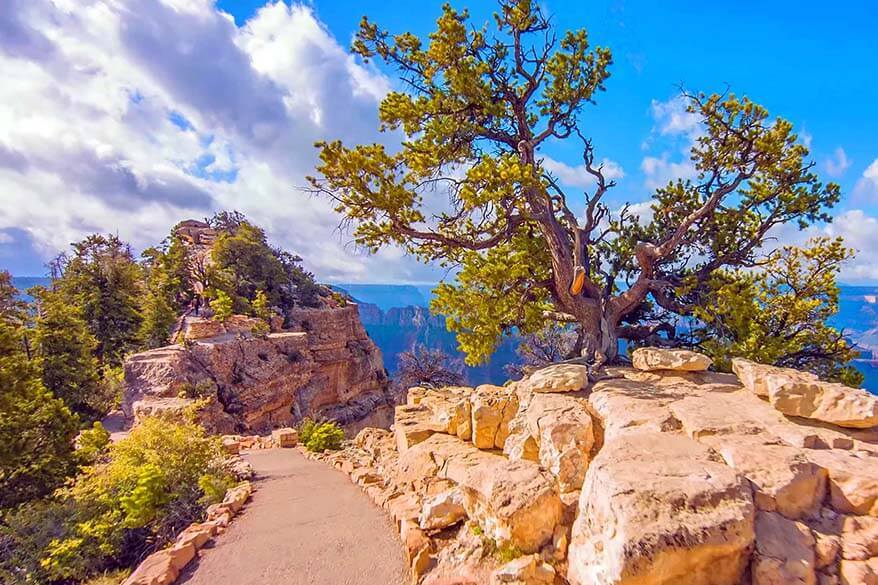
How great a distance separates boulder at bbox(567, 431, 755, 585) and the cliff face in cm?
1151

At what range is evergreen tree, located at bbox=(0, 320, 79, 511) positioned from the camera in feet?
29.8

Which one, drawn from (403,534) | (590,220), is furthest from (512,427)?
(590,220)

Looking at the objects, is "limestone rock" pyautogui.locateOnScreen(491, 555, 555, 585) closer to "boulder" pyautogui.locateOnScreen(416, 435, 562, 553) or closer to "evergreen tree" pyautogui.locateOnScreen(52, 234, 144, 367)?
"boulder" pyautogui.locateOnScreen(416, 435, 562, 553)

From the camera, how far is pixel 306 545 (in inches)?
241

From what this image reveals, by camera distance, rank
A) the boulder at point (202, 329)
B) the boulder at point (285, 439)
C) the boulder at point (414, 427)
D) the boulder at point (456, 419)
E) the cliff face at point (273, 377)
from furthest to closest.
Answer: the boulder at point (202, 329) → the cliff face at point (273, 377) → the boulder at point (285, 439) → the boulder at point (414, 427) → the boulder at point (456, 419)

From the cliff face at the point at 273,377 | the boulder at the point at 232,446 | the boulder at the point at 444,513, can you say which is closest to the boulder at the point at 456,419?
the boulder at the point at 444,513

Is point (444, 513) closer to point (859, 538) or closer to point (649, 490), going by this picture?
point (649, 490)

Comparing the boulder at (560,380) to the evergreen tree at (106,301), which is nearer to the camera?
the boulder at (560,380)

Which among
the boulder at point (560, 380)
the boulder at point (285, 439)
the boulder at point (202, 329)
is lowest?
the boulder at point (285, 439)

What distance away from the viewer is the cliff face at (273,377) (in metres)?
17.9

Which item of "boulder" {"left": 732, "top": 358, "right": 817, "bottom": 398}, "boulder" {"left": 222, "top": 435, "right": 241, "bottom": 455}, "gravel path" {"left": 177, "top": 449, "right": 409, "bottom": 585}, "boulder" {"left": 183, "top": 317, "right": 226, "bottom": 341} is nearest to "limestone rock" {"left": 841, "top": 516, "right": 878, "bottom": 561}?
"boulder" {"left": 732, "top": 358, "right": 817, "bottom": 398}

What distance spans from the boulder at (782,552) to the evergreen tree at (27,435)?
1332cm

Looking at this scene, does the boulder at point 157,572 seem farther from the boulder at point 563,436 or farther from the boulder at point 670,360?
the boulder at point 670,360

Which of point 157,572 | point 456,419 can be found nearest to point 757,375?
point 456,419
